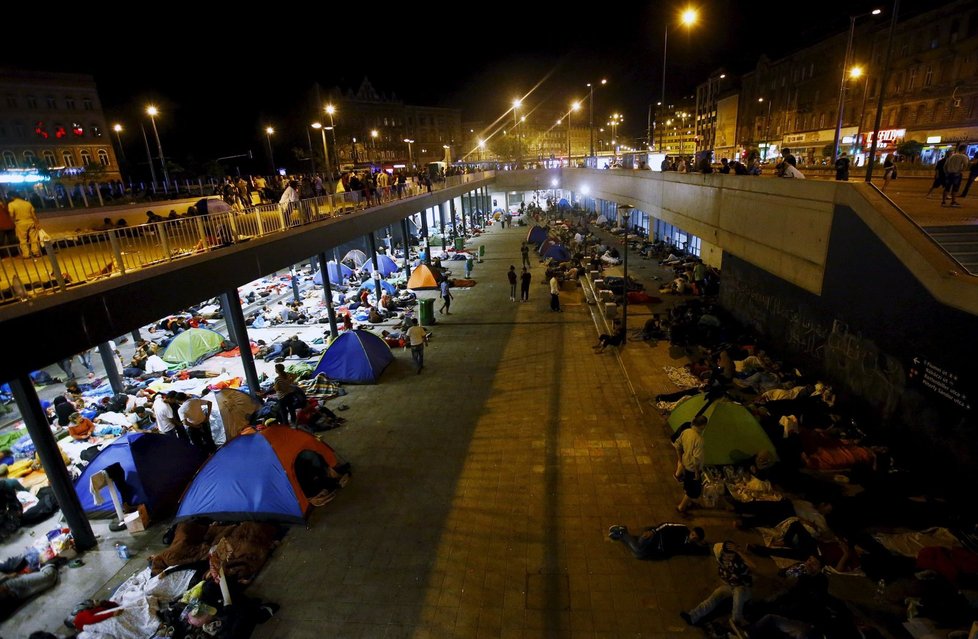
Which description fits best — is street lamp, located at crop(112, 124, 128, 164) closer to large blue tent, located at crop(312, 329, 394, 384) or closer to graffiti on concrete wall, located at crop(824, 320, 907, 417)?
large blue tent, located at crop(312, 329, 394, 384)

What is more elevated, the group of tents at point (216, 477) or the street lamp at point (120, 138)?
the street lamp at point (120, 138)

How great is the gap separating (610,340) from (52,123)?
6197 centimetres

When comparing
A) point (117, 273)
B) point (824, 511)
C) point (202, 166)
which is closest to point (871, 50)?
point (824, 511)

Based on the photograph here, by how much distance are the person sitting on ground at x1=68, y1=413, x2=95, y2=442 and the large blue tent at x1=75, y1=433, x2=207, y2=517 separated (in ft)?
10.6

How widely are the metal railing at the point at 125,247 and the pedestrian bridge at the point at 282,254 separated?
3cm

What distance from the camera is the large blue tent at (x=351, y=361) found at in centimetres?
1281

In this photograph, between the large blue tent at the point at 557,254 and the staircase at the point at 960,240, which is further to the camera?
the large blue tent at the point at 557,254

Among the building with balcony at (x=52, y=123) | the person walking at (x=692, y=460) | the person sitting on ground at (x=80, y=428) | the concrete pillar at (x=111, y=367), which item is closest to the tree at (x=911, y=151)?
the person walking at (x=692, y=460)

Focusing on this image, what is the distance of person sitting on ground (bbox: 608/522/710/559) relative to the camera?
644 cm

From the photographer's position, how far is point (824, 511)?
23.1ft

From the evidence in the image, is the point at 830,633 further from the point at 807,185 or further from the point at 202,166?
the point at 202,166

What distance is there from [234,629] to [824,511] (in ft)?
27.1

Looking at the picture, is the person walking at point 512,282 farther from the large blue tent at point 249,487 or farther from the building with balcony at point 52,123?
the building with balcony at point 52,123

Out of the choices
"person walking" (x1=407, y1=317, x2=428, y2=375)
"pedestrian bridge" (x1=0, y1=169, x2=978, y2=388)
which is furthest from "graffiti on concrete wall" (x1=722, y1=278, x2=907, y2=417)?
"person walking" (x1=407, y1=317, x2=428, y2=375)
